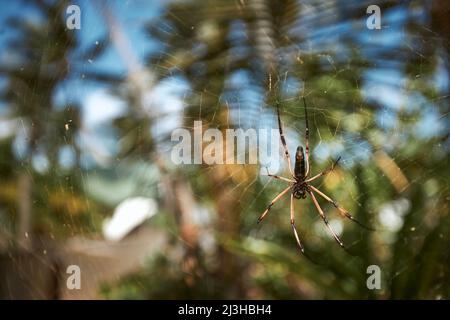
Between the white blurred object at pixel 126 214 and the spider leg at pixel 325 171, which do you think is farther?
the white blurred object at pixel 126 214

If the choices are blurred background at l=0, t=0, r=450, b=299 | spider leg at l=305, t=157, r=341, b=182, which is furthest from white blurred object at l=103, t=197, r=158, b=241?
spider leg at l=305, t=157, r=341, b=182

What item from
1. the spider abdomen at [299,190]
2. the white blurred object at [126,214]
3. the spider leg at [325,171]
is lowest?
the spider abdomen at [299,190]

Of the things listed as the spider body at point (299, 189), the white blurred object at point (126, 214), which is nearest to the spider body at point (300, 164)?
the spider body at point (299, 189)

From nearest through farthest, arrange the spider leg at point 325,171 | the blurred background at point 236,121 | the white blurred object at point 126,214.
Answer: the spider leg at point 325,171 → the blurred background at point 236,121 → the white blurred object at point 126,214

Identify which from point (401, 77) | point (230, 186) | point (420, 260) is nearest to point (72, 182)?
point (230, 186)

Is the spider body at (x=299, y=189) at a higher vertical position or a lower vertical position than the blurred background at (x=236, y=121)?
lower

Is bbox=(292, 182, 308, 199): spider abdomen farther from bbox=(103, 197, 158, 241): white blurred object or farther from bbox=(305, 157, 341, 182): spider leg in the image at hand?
bbox=(103, 197, 158, 241): white blurred object

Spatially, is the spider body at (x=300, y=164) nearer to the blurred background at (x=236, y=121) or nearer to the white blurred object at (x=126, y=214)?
the blurred background at (x=236, y=121)
